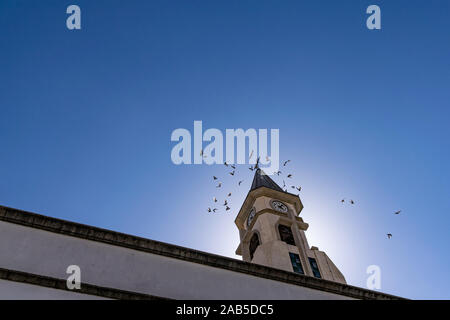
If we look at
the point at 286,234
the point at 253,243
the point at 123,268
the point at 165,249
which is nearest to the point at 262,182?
the point at 253,243

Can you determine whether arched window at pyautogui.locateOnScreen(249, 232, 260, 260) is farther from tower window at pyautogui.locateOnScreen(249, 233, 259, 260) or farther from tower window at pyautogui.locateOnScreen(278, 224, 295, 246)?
tower window at pyautogui.locateOnScreen(278, 224, 295, 246)

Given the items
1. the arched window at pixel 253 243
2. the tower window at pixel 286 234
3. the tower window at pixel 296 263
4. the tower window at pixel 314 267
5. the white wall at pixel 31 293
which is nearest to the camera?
the white wall at pixel 31 293

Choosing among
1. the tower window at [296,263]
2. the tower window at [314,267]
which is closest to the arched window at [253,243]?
the tower window at [296,263]

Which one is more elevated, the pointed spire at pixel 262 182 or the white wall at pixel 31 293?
the pointed spire at pixel 262 182

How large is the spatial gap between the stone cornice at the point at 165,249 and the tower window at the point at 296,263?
7488 mm

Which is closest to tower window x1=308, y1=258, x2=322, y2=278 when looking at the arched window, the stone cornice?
the arched window

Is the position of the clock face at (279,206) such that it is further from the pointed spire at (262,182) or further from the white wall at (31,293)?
the white wall at (31,293)

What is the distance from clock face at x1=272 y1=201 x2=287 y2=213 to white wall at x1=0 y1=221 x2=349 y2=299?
45.3 ft

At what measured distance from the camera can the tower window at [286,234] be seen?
22.5 meters

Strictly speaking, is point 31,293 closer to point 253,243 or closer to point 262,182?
point 253,243

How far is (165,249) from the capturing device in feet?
35.3

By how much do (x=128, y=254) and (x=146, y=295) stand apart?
1.53m

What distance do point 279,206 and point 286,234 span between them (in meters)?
2.84

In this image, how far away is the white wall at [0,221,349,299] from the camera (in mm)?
9336
